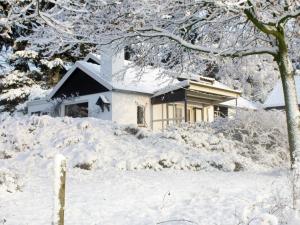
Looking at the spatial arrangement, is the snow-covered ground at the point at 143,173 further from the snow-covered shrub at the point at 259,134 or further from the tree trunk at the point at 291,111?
the tree trunk at the point at 291,111

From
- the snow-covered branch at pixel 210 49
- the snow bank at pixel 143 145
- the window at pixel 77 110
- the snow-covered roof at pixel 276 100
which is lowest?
the snow bank at pixel 143 145

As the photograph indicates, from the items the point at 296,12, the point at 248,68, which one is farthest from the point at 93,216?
the point at 248,68

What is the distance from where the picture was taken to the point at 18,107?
31062 millimetres

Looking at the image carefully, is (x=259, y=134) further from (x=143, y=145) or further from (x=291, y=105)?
(x=291, y=105)

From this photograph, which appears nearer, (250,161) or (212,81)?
(250,161)

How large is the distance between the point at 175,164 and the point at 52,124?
14.4 ft

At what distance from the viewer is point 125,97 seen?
25.3m

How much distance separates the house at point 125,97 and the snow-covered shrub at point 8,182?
14.3m

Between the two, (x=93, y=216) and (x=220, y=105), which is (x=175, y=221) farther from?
(x=220, y=105)

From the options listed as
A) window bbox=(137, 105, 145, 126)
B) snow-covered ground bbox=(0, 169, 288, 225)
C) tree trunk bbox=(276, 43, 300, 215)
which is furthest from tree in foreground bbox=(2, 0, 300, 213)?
window bbox=(137, 105, 145, 126)

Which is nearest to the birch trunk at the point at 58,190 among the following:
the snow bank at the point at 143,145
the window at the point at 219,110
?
the snow bank at the point at 143,145

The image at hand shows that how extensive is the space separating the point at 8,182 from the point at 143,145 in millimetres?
6426

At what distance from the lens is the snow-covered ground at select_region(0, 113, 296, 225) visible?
281 inches

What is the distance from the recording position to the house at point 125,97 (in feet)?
81.9
